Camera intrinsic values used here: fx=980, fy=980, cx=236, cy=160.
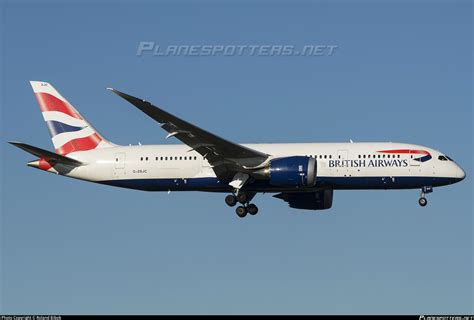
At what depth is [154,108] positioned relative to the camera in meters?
46.8

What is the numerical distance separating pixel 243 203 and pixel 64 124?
12476 mm

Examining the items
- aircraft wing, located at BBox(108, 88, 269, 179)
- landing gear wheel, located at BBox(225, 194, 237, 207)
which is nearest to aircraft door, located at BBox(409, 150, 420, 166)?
aircraft wing, located at BBox(108, 88, 269, 179)

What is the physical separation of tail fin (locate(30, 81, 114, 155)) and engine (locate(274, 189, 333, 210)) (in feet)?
36.4

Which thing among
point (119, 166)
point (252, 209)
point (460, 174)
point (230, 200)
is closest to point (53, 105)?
point (119, 166)

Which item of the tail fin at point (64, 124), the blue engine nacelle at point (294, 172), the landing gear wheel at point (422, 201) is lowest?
the landing gear wheel at point (422, 201)

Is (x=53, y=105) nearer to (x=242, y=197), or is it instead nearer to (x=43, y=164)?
(x=43, y=164)

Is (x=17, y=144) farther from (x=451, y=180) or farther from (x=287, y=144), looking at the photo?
(x=451, y=180)

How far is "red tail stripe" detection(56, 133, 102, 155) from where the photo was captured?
187 feet

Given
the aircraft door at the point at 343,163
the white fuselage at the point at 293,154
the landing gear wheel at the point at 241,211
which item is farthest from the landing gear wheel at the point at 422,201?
the landing gear wheel at the point at 241,211

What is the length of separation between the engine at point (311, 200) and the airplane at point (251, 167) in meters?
0.06

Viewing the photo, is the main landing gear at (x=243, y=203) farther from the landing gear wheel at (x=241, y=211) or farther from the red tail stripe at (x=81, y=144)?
the red tail stripe at (x=81, y=144)

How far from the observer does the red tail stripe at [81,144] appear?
5703cm

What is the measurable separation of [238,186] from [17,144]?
1170 cm

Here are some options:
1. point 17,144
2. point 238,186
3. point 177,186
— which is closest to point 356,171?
point 238,186
